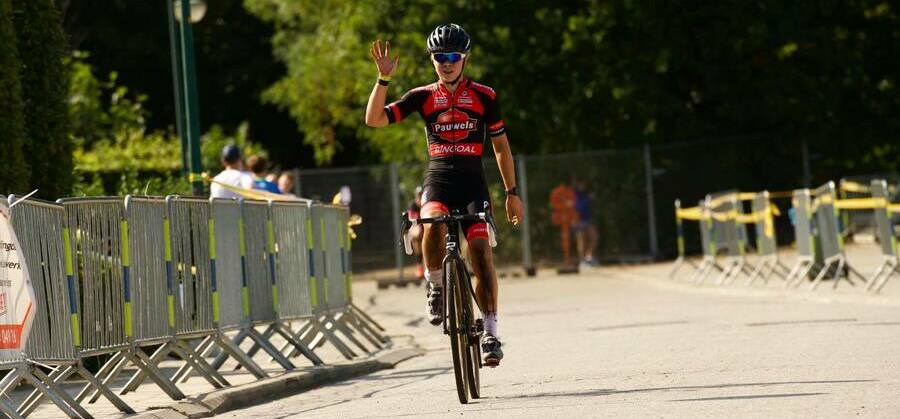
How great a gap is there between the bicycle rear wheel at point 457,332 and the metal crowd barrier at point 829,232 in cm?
1086

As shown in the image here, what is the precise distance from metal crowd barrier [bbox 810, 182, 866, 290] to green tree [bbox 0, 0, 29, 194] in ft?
32.4

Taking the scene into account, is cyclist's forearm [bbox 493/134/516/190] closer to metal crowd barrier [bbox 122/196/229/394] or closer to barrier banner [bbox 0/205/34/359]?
metal crowd barrier [bbox 122/196/229/394]

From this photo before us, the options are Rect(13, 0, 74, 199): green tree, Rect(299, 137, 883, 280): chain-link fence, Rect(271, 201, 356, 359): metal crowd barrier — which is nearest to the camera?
Rect(271, 201, 356, 359): metal crowd barrier

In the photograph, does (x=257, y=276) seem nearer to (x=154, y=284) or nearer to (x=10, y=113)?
(x=154, y=284)

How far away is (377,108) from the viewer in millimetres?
10914

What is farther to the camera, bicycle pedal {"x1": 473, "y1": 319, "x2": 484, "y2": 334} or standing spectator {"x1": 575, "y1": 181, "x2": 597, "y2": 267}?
standing spectator {"x1": 575, "y1": 181, "x2": 597, "y2": 267}

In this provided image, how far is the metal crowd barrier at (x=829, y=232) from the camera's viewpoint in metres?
20.7

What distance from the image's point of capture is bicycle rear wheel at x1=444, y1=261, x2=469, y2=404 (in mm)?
10203

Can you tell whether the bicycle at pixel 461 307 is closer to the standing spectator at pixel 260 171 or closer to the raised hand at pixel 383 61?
the raised hand at pixel 383 61

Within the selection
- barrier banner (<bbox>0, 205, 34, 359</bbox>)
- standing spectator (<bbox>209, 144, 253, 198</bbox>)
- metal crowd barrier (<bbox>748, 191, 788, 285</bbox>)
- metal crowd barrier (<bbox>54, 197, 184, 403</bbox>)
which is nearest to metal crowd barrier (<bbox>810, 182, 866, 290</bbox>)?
metal crowd barrier (<bbox>748, 191, 788, 285</bbox>)

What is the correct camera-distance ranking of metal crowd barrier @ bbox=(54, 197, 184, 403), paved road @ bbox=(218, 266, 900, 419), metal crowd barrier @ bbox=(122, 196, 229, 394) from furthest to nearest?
metal crowd barrier @ bbox=(122, 196, 229, 394) → metal crowd barrier @ bbox=(54, 197, 184, 403) → paved road @ bbox=(218, 266, 900, 419)

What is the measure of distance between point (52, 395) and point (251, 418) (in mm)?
1308

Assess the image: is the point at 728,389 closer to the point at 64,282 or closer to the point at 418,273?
the point at 64,282

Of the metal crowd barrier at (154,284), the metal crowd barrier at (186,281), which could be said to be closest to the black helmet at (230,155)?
the metal crowd barrier at (154,284)
